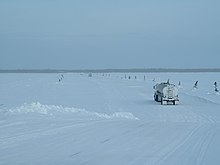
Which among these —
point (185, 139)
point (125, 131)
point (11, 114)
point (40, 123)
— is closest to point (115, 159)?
point (185, 139)

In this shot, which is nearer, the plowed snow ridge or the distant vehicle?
the plowed snow ridge

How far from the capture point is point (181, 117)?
83.0 ft

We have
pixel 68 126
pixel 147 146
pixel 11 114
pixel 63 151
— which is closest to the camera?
pixel 63 151

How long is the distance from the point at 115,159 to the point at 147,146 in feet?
8.47

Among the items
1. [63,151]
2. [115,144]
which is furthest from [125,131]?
[63,151]

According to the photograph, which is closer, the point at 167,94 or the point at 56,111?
the point at 56,111

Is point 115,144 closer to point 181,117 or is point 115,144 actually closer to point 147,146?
point 147,146

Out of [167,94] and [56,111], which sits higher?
[167,94]

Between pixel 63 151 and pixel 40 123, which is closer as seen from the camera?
pixel 63 151

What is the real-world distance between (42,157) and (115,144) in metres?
3.08

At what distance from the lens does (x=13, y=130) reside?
675 inches

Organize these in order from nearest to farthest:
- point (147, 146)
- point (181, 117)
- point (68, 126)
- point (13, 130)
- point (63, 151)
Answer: point (63, 151) < point (147, 146) < point (13, 130) < point (68, 126) < point (181, 117)

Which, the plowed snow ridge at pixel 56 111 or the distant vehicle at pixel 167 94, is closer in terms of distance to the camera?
the plowed snow ridge at pixel 56 111

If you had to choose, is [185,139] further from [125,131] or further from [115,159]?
[115,159]
